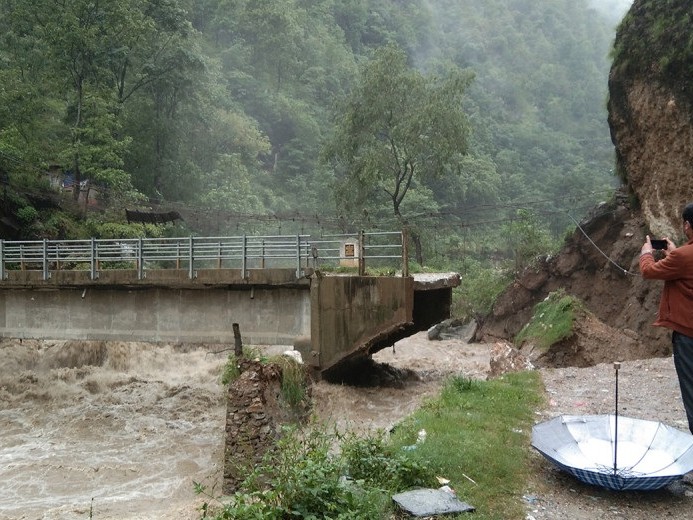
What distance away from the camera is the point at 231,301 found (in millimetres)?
15430

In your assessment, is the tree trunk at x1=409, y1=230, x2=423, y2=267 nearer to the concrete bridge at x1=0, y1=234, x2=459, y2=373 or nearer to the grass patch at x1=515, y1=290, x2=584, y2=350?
the grass patch at x1=515, y1=290, x2=584, y2=350

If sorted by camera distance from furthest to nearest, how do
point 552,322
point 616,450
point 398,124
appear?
point 398,124, point 552,322, point 616,450

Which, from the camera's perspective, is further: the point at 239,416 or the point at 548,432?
the point at 239,416

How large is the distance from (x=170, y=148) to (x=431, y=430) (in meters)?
32.7

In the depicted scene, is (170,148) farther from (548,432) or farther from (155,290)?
(548,432)

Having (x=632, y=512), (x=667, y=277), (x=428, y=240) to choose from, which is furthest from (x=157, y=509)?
(x=428, y=240)

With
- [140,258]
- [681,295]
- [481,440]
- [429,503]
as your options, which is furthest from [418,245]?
[429,503]

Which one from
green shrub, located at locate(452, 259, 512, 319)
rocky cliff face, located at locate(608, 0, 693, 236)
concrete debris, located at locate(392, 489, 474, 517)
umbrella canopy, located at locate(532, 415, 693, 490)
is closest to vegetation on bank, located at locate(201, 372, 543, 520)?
concrete debris, located at locate(392, 489, 474, 517)

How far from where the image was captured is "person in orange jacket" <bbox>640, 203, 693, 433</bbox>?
16.0 ft

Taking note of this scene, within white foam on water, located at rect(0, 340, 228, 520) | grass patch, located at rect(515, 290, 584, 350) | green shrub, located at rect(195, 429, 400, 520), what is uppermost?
green shrub, located at rect(195, 429, 400, 520)

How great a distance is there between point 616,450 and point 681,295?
1.49 metres

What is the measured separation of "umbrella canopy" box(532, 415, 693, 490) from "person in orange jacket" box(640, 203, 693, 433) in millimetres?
568

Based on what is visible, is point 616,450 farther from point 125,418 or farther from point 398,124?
point 398,124

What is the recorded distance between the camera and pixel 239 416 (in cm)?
968
